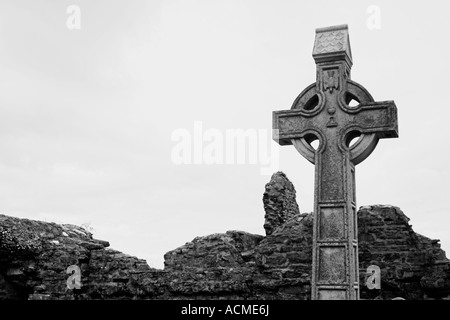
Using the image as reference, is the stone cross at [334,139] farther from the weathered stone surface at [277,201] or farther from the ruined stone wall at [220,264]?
the weathered stone surface at [277,201]

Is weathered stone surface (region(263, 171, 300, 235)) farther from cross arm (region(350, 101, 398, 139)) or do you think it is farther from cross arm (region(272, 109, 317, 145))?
cross arm (region(350, 101, 398, 139))

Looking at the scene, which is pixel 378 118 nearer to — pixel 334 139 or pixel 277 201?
pixel 334 139

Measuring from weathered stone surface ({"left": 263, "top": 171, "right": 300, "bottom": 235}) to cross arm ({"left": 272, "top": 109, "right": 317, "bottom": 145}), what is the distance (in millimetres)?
4651

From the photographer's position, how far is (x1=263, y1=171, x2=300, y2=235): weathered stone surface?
11141mm

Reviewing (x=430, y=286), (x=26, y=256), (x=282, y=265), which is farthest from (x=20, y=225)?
(x=430, y=286)

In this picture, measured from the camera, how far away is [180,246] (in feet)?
33.6

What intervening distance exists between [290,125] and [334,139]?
530 mm

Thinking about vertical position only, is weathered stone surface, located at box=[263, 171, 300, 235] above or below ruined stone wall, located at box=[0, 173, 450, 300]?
above

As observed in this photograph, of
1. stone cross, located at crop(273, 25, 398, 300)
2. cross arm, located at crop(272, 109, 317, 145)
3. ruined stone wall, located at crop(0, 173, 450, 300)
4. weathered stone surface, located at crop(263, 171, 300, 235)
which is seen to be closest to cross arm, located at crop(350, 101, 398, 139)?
stone cross, located at crop(273, 25, 398, 300)

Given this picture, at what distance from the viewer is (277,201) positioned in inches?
444

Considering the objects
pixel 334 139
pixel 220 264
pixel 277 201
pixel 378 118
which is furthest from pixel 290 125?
pixel 277 201

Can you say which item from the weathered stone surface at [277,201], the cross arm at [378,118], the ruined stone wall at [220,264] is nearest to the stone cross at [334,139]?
the cross arm at [378,118]

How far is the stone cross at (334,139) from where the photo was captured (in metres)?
5.96
